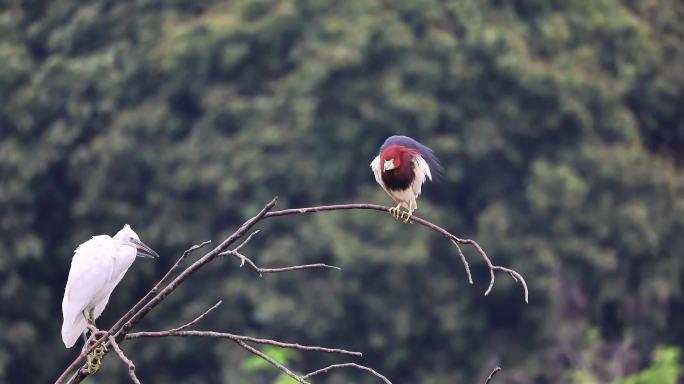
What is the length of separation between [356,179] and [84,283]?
9005 mm

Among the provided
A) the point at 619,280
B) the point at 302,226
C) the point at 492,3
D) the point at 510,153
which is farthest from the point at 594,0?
the point at 302,226

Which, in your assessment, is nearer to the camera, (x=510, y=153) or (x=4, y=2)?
(x=510, y=153)

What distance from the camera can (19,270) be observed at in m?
12.9

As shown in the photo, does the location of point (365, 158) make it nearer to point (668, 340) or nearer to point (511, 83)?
point (511, 83)

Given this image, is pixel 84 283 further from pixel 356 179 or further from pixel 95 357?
pixel 356 179

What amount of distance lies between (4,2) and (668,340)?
29.4 feet

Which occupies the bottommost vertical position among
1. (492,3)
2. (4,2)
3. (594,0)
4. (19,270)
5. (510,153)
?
(19,270)

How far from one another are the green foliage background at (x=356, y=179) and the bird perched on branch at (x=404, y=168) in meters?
7.58

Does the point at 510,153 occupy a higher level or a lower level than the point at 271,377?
higher

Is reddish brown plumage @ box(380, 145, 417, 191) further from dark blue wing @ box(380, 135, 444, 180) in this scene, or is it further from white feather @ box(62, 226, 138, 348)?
white feather @ box(62, 226, 138, 348)

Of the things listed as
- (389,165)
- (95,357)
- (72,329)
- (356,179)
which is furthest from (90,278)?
(356,179)

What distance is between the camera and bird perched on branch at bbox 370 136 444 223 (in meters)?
4.53

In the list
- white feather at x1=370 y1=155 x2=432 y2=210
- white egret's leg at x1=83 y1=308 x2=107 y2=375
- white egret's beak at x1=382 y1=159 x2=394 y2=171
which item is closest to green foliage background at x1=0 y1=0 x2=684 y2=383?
white feather at x1=370 y1=155 x2=432 y2=210

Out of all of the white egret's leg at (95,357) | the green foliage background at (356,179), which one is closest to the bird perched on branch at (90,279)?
the white egret's leg at (95,357)
